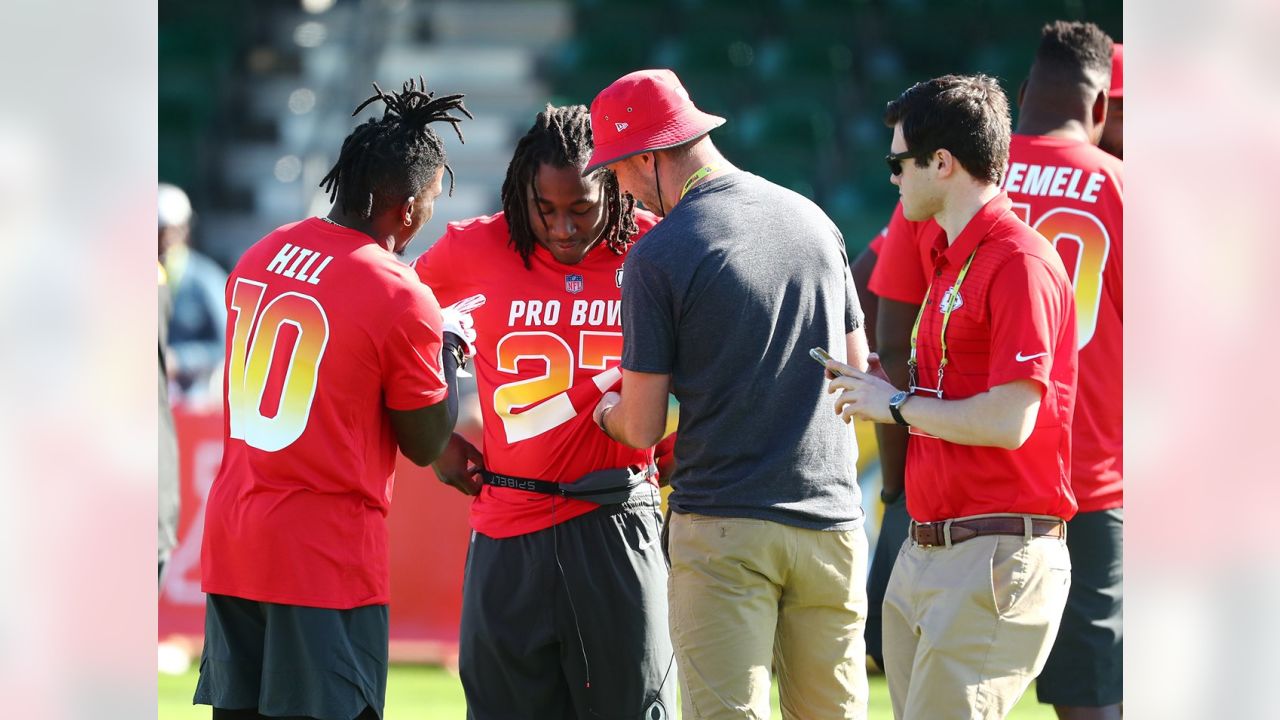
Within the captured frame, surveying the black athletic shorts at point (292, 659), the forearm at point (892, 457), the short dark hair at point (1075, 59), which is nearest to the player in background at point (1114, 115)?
the short dark hair at point (1075, 59)

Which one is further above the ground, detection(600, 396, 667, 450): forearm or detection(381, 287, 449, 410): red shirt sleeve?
detection(381, 287, 449, 410): red shirt sleeve

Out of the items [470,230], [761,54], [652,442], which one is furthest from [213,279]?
[652,442]

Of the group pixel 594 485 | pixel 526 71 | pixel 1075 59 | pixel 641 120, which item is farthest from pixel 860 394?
pixel 526 71

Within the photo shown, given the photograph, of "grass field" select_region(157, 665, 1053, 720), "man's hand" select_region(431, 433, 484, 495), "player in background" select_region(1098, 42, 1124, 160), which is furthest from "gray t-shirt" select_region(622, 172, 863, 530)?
"grass field" select_region(157, 665, 1053, 720)

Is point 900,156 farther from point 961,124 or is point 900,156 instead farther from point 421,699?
point 421,699

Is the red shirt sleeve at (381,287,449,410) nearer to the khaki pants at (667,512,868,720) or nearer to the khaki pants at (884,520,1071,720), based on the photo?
the khaki pants at (667,512,868,720)

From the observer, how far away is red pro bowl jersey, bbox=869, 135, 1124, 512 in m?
4.07

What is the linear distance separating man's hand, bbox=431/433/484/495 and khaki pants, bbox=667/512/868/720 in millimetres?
734

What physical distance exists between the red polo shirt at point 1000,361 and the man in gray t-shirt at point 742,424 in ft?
0.88

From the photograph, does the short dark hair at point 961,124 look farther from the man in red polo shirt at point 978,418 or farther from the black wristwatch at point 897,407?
the black wristwatch at point 897,407

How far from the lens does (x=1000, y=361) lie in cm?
288

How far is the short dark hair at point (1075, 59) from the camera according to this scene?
13.9ft

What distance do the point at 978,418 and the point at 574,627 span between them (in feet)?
4.17
